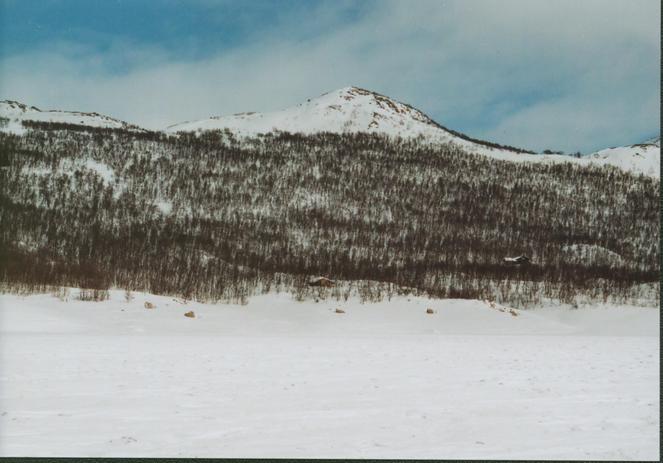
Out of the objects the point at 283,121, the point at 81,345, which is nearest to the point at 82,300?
the point at 81,345

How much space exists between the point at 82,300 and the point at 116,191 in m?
21.0

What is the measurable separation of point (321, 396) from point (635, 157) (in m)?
49.4

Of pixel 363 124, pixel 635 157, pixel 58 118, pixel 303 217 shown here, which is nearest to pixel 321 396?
pixel 303 217

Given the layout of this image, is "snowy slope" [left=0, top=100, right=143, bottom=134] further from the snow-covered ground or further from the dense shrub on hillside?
the snow-covered ground

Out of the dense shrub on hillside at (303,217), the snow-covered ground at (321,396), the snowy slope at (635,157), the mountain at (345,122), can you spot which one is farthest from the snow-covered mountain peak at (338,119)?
the snow-covered ground at (321,396)

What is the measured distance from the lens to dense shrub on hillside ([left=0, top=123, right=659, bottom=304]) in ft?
79.3

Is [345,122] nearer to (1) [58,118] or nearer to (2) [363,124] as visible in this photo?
(2) [363,124]

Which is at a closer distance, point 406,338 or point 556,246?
point 406,338

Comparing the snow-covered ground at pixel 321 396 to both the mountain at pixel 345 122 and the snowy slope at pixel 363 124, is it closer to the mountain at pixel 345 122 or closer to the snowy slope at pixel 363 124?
the snowy slope at pixel 363 124

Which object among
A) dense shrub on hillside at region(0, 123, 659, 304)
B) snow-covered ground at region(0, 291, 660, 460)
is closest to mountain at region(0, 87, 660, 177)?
dense shrub on hillside at region(0, 123, 659, 304)

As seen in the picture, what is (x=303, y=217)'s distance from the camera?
119ft

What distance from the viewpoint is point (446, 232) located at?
115ft

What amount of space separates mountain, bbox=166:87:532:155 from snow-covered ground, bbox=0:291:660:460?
43.0 meters

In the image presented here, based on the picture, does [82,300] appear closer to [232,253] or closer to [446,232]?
[232,253]
